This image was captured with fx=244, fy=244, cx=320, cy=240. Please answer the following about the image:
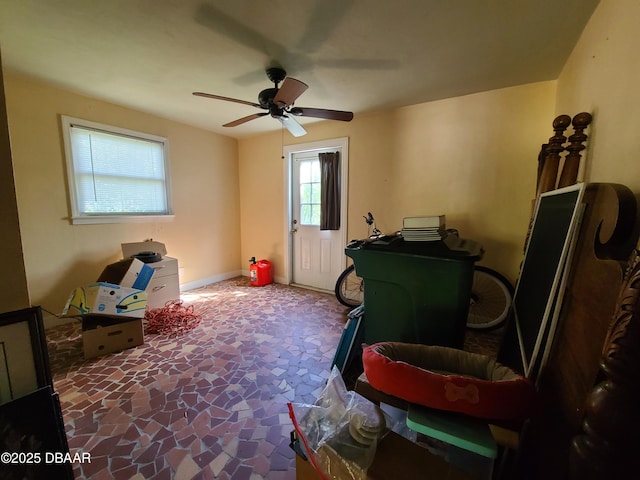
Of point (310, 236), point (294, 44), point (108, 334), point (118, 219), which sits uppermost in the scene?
point (294, 44)

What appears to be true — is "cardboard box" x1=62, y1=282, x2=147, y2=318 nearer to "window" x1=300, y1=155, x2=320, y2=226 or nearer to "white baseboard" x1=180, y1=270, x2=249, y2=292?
"white baseboard" x1=180, y1=270, x2=249, y2=292

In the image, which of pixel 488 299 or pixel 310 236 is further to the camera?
pixel 310 236

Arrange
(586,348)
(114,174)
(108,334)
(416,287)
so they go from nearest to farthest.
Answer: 1. (586,348)
2. (416,287)
3. (108,334)
4. (114,174)

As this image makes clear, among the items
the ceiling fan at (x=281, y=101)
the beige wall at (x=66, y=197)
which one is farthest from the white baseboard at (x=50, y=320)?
the ceiling fan at (x=281, y=101)

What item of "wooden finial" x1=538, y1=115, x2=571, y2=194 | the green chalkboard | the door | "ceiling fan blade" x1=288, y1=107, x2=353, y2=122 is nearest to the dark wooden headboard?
the green chalkboard

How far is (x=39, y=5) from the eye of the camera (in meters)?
1.39

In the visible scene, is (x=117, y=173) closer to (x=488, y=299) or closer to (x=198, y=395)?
(x=198, y=395)

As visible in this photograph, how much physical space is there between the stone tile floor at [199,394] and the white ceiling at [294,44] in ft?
7.73

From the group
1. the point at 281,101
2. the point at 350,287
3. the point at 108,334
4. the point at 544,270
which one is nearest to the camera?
the point at 544,270

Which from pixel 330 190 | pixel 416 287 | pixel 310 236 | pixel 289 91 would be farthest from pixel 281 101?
pixel 310 236

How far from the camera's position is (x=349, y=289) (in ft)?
10.5

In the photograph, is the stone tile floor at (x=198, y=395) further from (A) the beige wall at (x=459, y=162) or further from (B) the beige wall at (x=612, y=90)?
(B) the beige wall at (x=612, y=90)

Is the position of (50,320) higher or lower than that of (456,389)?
lower

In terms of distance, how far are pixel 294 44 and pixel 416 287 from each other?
73.1 inches
